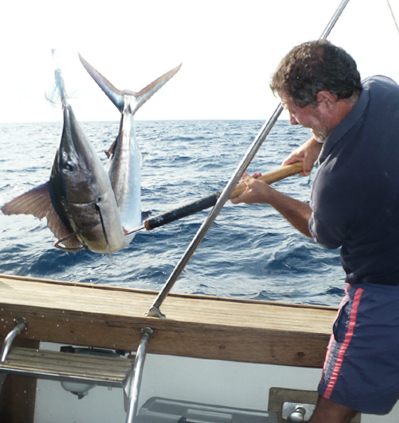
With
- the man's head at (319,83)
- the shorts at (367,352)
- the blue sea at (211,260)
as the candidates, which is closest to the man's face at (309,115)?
the man's head at (319,83)

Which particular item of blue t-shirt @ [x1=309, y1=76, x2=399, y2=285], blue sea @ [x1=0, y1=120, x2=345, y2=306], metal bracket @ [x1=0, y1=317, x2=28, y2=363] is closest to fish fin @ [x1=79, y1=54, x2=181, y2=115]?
blue t-shirt @ [x1=309, y1=76, x2=399, y2=285]

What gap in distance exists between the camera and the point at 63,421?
89.0 inches

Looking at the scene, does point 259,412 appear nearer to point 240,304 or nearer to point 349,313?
point 240,304

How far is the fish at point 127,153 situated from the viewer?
1.62m

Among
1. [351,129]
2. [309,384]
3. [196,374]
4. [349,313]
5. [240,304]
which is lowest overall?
[309,384]

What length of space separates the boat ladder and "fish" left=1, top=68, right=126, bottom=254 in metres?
0.54

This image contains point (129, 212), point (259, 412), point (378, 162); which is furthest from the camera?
point (259, 412)

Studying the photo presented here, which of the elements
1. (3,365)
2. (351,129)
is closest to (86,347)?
(3,365)

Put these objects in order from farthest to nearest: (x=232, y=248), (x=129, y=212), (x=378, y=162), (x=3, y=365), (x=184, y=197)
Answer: (x=184, y=197) < (x=232, y=248) < (x=3, y=365) < (x=129, y=212) < (x=378, y=162)

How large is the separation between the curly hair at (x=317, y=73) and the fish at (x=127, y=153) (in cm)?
46

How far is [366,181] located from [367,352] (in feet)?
2.03

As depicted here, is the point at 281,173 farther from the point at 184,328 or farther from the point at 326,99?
the point at 184,328

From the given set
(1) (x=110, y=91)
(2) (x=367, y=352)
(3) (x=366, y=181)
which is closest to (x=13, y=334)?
(1) (x=110, y=91)

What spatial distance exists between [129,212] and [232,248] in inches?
171
